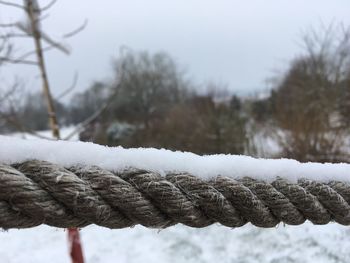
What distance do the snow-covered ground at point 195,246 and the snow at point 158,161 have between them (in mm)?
3084

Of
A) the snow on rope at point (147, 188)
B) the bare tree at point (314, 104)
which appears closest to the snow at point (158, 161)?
the snow on rope at point (147, 188)

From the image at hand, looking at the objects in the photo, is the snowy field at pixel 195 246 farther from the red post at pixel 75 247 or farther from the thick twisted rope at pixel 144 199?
the thick twisted rope at pixel 144 199

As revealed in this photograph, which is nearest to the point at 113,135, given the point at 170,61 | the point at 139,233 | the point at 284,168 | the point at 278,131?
the point at 278,131

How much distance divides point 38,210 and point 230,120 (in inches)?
458

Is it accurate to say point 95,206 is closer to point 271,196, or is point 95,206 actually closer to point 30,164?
point 30,164

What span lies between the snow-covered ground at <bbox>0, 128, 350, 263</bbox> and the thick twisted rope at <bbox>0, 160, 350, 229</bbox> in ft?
10.2

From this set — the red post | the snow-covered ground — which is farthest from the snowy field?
the red post

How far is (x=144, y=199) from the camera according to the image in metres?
0.77

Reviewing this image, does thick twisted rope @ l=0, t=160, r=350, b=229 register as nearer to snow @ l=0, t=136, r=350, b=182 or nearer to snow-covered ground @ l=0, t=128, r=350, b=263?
snow @ l=0, t=136, r=350, b=182

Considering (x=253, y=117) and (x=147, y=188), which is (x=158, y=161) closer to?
(x=147, y=188)

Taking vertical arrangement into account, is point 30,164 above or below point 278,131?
above

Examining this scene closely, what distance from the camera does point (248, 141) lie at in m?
11.5

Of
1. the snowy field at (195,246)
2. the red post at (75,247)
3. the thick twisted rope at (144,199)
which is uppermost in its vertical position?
the thick twisted rope at (144,199)

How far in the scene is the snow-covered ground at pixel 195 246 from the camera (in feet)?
12.8
